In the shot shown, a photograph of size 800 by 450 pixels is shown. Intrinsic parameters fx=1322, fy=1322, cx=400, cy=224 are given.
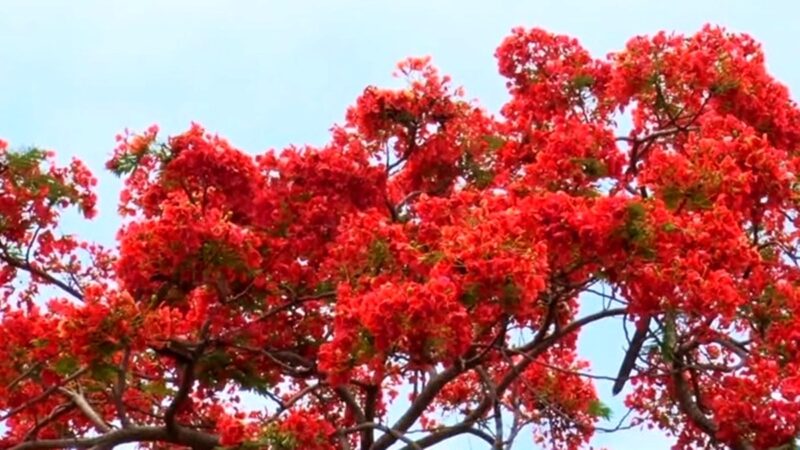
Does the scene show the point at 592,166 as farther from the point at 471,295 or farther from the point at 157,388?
the point at 157,388

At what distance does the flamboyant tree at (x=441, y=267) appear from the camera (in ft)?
25.8

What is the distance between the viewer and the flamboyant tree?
7.86m

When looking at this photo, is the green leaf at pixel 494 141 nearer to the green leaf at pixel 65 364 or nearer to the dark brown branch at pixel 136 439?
the dark brown branch at pixel 136 439

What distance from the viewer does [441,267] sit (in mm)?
7543

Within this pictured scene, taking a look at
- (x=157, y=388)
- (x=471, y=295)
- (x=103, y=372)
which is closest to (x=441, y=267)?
(x=471, y=295)

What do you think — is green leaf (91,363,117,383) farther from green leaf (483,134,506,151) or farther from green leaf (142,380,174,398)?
green leaf (483,134,506,151)

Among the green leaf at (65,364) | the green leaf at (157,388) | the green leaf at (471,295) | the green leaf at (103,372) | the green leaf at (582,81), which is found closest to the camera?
the green leaf at (471,295)

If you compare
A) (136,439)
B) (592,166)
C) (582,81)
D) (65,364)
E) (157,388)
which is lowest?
(65,364)

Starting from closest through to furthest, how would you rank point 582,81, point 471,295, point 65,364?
point 471,295 < point 65,364 < point 582,81

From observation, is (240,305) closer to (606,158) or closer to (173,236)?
(173,236)

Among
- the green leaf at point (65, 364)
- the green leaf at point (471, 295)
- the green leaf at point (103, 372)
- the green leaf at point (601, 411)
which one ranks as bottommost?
the green leaf at point (471, 295)

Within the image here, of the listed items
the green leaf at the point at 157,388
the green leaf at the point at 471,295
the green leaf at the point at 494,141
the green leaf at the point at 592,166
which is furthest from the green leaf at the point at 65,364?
the green leaf at the point at 494,141

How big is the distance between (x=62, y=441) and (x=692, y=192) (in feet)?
15.4

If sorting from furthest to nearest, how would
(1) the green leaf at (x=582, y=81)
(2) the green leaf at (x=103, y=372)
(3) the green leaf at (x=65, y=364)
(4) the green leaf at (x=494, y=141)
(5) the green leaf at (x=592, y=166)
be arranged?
(1) the green leaf at (x=582, y=81), (4) the green leaf at (x=494, y=141), (5) the green leaf at (x=592, y=166), (3) the green leaf at (x=65, y=364), (2) the green leaf at (x=103, y=372)
